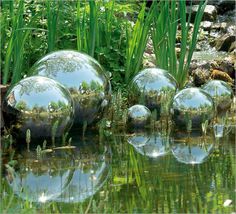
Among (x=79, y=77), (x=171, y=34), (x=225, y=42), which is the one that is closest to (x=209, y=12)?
(x=225, y=42)

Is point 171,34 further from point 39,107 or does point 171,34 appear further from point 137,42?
point 39,107

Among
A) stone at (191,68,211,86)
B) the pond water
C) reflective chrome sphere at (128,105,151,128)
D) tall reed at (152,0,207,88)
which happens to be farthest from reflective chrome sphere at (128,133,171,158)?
stone at (191,68,211,86)

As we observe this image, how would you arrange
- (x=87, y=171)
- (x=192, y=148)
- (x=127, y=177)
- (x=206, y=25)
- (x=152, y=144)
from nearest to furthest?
(x=127, y=177), (x=87, y=171), (x=192, y=148), (x=152, y=144), (x=206, y=25)

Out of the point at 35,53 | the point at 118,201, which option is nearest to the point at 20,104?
the point at 118,201

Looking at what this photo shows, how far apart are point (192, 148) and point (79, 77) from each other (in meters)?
1.11

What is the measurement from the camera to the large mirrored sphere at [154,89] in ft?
18.9

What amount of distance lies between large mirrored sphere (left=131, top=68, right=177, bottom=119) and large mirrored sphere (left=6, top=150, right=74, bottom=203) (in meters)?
1.50

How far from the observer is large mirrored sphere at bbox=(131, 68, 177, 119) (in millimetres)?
5746

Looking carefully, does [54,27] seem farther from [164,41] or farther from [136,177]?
[136,177]

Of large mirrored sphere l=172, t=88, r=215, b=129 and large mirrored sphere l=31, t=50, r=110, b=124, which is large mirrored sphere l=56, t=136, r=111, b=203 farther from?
large mirrored sphere l=172, t=88, r=215, b=129

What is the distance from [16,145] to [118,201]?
165 cm

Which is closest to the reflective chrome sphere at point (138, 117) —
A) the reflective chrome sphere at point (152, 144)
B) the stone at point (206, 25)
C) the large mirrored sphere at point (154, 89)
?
the reflective chrome sphere at point (152, 144)

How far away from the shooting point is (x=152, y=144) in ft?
15.7

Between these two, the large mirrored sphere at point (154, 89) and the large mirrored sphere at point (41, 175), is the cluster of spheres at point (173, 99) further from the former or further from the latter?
the large mirrored sphere at point (41, 175)
